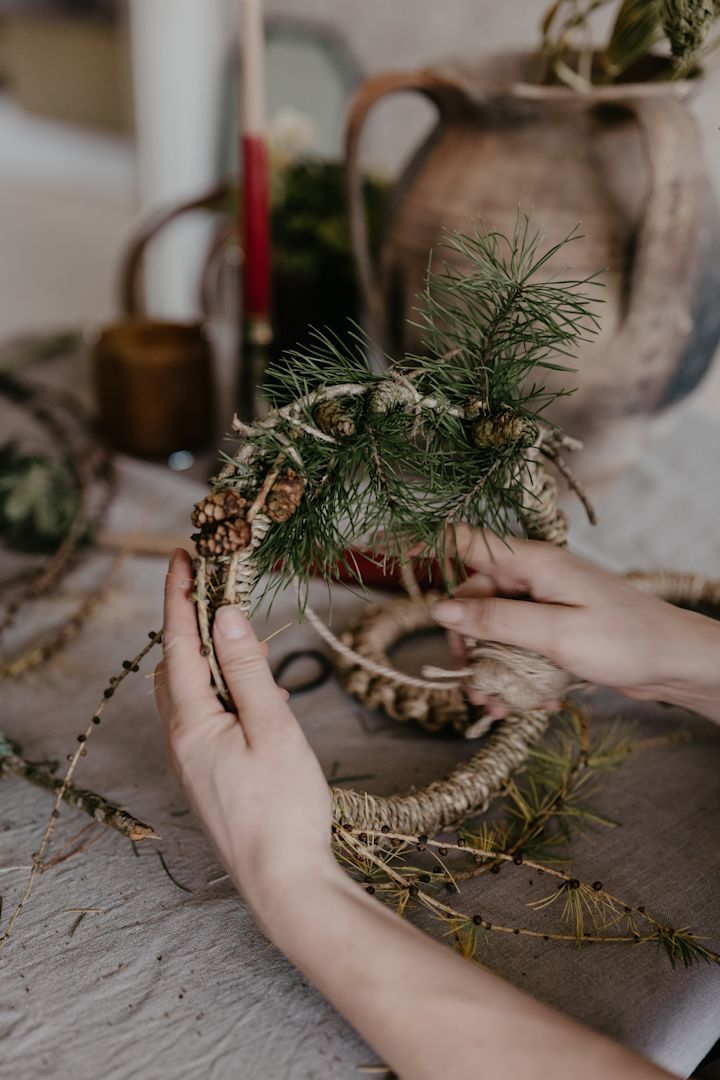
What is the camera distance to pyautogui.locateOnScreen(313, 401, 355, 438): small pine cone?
0.41 meters

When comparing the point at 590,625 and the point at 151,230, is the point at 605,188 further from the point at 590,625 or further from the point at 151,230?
the point at 151,230

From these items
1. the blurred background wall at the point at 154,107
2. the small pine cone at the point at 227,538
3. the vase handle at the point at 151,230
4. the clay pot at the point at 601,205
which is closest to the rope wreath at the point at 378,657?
the small pine cone at the point at 227,538

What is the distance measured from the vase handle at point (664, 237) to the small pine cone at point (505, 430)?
0.85 feet

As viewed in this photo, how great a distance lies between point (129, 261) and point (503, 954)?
96cm

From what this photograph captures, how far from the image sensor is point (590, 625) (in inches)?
17.5

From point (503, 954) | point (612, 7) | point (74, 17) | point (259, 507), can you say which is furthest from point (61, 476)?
point (74, 17)

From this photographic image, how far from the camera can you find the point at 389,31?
4.75 ft

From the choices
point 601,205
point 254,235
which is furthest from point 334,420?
point 254,235

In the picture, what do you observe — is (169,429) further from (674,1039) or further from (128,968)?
(674,1039)

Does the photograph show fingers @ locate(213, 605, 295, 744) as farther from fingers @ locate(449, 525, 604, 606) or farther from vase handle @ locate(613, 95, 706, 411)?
vase handle @ locate(613, 95, 706, 411)

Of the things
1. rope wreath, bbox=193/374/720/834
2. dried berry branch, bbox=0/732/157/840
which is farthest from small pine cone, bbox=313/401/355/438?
dried berry branch, bbox=0/732/157/840

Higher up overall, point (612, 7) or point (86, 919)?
point (612, 7)

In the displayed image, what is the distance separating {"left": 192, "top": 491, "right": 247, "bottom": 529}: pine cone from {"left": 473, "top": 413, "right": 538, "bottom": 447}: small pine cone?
124 millimetres

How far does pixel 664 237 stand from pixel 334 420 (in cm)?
36
